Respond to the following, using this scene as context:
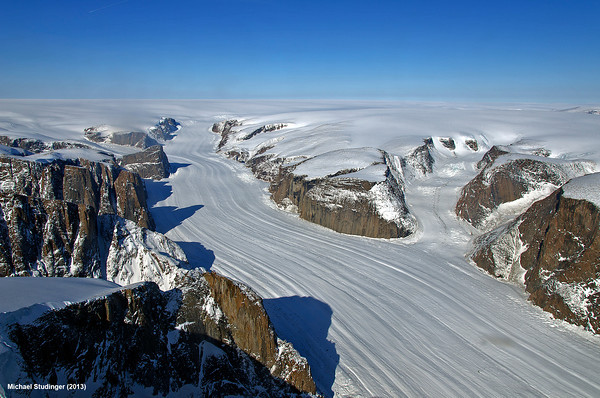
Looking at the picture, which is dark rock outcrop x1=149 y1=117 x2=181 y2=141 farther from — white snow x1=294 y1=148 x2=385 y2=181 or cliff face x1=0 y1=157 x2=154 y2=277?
cliff face x1=0 y1=157 x2=154 y2=277

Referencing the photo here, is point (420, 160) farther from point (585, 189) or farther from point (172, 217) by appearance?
point (172, 217)

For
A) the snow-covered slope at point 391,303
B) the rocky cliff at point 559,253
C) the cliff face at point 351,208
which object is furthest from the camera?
the cliff face at point 351,208

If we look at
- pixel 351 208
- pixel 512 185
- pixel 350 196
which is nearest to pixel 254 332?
pixel 351 208

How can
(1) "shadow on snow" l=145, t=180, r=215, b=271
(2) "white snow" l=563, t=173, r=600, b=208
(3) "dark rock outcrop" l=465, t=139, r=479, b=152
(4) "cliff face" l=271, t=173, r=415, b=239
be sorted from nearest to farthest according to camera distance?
(2) "white snow" l=563, t=173, r=600, b=208, (1) "shadow on snow" l=145, t=180, r=215, b=271, (4) "cliff face" l=271, t=173, r=415, b=239, (3) "dark rock outcrop" l=465, t=139, r=479, b=152

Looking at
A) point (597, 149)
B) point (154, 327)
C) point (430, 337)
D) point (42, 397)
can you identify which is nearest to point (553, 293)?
point (430, 337)

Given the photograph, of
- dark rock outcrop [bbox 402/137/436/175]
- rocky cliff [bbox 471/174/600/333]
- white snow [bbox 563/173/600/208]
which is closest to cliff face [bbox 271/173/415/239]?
rocky cliff [bbox 471/174/600/333]

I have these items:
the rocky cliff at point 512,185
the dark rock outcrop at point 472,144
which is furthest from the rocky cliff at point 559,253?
the dark rock outcrop at point 472,144

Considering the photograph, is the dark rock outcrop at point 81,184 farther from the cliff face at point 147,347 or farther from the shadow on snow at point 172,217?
the cliff face at point 147,347

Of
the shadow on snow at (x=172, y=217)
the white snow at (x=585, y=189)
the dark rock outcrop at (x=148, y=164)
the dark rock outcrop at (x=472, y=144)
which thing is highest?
the dark rock outcrop at (x=472, y=144)
